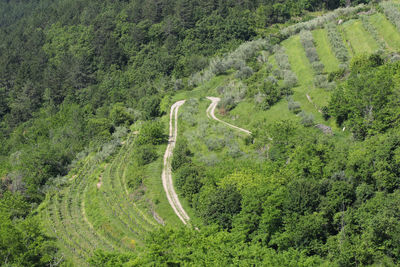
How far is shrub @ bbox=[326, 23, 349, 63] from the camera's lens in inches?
3217

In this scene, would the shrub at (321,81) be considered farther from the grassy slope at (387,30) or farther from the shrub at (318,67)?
the grassy slope at (387,30)

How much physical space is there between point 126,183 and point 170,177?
23.3 ft

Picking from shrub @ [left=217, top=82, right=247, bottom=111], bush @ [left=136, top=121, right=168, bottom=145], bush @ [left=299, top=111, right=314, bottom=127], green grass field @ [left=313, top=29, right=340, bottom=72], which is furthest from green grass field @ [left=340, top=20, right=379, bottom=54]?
bush @ [left=136, top=121, right=168, bottom=145]

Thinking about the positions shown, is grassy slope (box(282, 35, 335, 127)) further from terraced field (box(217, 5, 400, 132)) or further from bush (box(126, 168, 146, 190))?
bush (box(126, 168, 146, 190))

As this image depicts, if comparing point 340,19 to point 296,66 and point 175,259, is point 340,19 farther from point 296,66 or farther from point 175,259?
point 175,259

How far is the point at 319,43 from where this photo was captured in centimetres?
9144

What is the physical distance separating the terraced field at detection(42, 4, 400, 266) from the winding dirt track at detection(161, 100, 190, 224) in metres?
1.02

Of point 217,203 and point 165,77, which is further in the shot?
point 165,77

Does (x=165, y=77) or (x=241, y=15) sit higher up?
(x=241, y=15)

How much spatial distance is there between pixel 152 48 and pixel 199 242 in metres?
102

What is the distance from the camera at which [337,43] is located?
86938 mm

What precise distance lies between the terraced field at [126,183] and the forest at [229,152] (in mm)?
272

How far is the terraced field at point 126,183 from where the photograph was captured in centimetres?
5428

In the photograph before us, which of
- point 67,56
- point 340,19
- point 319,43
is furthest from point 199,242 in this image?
point 67,56
